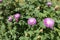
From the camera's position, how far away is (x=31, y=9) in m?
2.65

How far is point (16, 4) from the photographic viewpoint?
2.94 metres

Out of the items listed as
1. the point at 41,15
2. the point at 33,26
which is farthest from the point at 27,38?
the point at 41,15

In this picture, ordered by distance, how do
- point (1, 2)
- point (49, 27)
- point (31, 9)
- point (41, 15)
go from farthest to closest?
1. point (1, 2)
2. point (31, 9)
3. point (41, 15)
4. point (49, 27)

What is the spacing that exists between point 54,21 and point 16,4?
74 cm

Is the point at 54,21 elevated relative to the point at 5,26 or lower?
elevated

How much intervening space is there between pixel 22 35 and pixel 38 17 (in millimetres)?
348

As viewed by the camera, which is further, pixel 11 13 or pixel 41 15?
pixel 11 13

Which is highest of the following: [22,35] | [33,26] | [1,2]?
[1,2]

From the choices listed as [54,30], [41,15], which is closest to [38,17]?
[41,15]

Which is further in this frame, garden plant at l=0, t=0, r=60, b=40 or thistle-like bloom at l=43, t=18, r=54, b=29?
garden plant at l=0, t=0, r=60, b=40

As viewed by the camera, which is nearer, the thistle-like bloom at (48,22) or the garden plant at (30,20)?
the thistle-like bloom at (48,22)

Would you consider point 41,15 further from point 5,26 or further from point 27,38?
point 5,26

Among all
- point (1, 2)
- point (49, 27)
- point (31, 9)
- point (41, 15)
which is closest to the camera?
point (49, 27)

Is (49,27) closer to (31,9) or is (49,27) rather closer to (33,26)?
(33,26)
